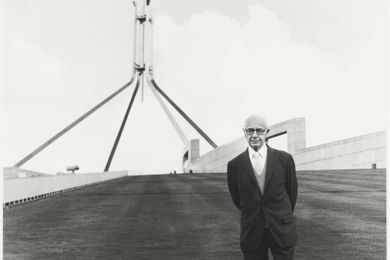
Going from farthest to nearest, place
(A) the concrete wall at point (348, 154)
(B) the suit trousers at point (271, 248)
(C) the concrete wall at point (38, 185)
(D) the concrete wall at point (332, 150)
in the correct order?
(D) the concrete wall at point (332, 150) < (A) the concrete wall at point (348, 154) < (C) the concrete wall at point (38, 185) < (B) the suit trousers at point (271, 248)

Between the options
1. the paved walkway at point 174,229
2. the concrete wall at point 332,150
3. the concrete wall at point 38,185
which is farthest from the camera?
the concrete wall at point 332,150

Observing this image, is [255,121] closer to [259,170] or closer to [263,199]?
[259,170]

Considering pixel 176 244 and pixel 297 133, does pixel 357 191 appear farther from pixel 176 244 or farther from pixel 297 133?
pixel 297 133

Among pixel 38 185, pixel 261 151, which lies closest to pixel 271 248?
pixel 261 151

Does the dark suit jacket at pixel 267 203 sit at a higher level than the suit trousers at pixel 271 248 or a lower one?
higher

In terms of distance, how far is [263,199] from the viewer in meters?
5.77

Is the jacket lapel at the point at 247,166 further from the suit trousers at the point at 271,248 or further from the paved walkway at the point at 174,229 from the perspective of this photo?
the paved walkway at the point at 174,229

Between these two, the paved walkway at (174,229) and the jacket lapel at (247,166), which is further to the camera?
the paved walkway at (174,229)

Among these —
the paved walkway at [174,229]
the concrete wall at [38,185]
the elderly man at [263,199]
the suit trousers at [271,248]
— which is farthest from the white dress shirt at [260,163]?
the concrete wall at [38,185]

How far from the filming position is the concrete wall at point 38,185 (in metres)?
22.8

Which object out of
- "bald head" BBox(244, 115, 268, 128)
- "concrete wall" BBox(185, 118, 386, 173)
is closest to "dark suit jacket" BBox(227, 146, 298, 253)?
"bald head" BBox(244, 115, 268, 128)

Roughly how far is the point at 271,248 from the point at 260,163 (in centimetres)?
78

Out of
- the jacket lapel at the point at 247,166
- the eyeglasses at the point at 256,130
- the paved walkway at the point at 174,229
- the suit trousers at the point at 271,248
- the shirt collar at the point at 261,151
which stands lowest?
the paved walkway at the point at 174,229

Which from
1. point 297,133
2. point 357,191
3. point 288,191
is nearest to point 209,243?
point 288,191
